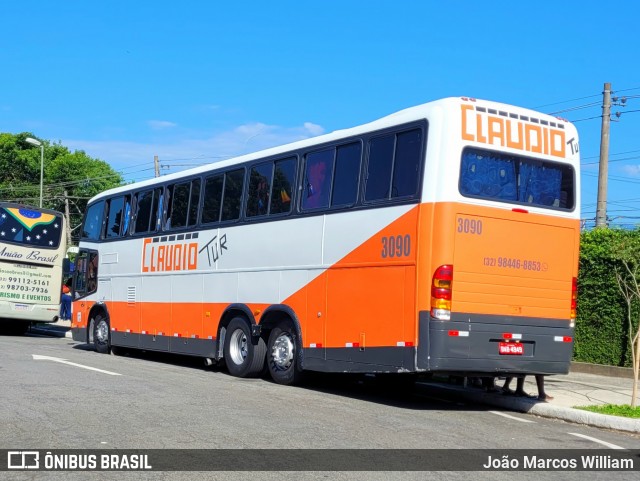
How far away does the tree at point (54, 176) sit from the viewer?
63.1 metres

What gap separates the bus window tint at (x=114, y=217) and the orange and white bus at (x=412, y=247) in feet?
18.1

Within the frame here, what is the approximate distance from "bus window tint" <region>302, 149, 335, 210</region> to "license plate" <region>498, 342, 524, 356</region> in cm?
346

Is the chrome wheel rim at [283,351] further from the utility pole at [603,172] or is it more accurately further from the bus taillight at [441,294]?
the utility pole at [603,172]

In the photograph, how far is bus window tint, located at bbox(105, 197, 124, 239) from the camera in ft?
66.6

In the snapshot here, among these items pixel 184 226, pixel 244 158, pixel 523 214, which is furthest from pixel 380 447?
pixel 184 226

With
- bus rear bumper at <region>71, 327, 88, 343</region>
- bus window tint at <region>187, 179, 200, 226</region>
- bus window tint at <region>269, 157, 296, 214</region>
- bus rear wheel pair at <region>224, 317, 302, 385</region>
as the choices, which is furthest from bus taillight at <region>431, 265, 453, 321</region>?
bus rear bumper at <region>71, 327, 88, 343</region>

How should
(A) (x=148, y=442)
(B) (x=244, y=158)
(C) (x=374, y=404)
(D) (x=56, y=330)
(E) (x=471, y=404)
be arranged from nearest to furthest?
(A) (x=148, y=442) < (C) (x=374, y=404) < (E) (x=471, y=404) < (B) (x=244, y=158) < (D) (x=56, y=330)

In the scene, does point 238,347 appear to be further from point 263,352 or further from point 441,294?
point 441,294

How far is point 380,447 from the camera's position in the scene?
8.43m

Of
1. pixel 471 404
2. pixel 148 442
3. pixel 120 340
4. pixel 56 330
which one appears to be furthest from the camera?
pixel 56 330

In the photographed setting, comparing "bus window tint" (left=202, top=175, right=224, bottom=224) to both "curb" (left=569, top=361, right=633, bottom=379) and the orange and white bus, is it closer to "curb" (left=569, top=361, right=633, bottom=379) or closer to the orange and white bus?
the orange and white bus

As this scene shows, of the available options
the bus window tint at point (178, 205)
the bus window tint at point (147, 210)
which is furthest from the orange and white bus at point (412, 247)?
the bus window tint at point (147, 210)

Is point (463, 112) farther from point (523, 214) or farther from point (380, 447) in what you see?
point (380, 447)

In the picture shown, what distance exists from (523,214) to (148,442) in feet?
20.0
